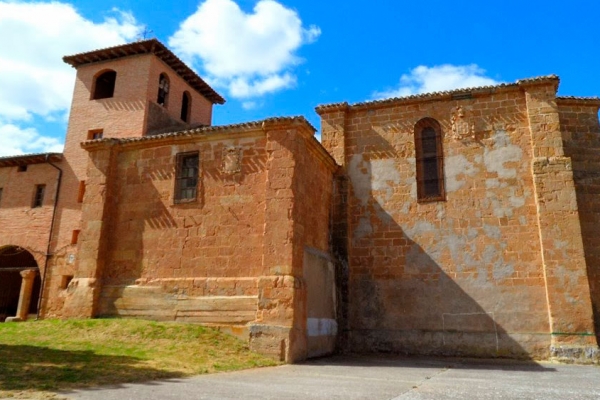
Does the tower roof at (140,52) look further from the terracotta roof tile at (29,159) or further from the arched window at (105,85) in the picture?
the terracotta roof tile at (29,159)

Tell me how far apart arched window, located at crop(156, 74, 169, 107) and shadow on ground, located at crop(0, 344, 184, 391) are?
520 inches

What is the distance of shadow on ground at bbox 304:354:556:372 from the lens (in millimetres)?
9445

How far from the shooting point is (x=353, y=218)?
13180mm

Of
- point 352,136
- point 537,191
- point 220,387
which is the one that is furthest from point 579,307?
point 220,387

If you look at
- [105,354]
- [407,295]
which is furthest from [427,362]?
[105,354]

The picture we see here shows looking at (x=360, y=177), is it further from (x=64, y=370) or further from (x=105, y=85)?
(x=105, y=85)

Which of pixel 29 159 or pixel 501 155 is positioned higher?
pixel 29 159

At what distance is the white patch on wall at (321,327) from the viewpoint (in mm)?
10406

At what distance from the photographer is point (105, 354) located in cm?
827

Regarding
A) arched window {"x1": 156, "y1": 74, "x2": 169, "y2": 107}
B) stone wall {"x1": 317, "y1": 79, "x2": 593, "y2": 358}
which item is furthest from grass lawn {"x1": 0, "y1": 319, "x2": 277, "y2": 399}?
arched window {"x1": 156, "y1": 74, "x2": 169, "y2": 107}

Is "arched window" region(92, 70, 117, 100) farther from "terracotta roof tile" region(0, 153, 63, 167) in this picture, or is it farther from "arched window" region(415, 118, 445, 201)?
"arched window" region(415, 118, 445, 201)

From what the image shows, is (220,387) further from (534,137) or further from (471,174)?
(534,137)

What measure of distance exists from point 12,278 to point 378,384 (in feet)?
63.2

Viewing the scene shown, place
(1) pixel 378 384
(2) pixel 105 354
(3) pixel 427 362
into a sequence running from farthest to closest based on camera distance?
(3) pixel 427 362
(2) pixel 105 354
(1) pixel 378 384
